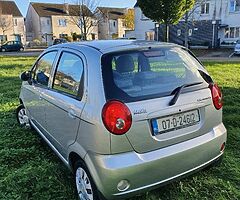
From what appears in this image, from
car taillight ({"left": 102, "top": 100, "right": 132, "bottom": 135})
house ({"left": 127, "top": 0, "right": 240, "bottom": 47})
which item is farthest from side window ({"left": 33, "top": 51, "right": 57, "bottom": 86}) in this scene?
house ({"left": 127, "top": 0, "right": 240, "bottom": 47})

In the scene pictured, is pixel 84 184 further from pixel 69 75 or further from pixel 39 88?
pixel 39 88

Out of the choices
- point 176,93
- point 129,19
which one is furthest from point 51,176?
point 129,19

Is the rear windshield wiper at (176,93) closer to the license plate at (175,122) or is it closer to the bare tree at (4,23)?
the license plate at (175,122)

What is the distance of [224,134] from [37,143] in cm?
294

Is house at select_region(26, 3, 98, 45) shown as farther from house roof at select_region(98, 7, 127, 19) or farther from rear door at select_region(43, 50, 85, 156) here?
rear door at select_region(43, 50, 85, 156)

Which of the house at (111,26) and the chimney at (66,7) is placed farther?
the house at (111,26)

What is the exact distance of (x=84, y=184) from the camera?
2.78 meters

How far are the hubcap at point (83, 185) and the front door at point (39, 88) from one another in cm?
120

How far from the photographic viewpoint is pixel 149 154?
2.47 meters

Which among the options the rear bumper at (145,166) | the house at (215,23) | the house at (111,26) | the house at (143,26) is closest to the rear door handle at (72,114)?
the rear bumper at (145,166)

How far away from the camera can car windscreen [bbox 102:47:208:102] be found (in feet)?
8.21

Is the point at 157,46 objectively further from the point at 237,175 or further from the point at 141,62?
the point at 237,175

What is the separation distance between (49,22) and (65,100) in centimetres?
5489

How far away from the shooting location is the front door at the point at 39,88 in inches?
145
